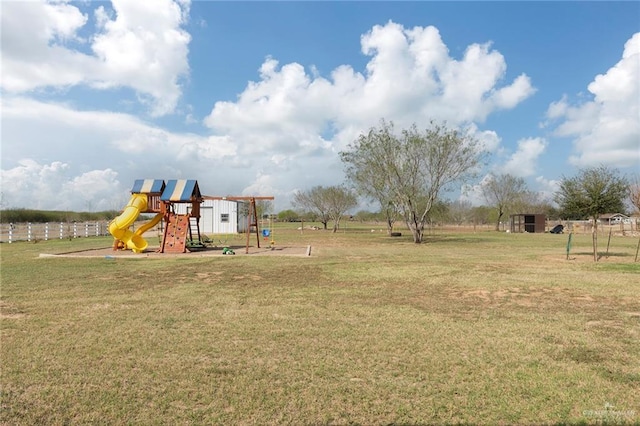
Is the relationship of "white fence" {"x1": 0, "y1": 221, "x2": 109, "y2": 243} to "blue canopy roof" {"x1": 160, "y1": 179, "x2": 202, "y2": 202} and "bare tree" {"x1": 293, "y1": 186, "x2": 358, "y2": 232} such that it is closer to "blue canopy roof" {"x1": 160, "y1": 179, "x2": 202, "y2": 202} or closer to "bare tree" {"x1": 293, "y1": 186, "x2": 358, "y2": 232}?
"blue canopy roof" {"x1": 160, "y1": 179, "x2": 202, "y2": 202}

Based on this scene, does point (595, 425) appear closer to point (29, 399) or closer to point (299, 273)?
point (29, 399)

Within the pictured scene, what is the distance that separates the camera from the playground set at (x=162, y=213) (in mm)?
18766

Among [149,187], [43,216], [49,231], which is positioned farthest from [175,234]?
[43,216]

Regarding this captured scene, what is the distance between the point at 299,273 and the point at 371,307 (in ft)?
16.0

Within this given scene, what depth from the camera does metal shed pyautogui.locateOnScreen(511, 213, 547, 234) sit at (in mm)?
48594

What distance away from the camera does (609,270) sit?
12.5 metres

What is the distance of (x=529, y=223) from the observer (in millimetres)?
49312

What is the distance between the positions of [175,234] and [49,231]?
22.6 meters

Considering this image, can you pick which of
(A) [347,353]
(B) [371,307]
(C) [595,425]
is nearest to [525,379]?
(C) [595,425]

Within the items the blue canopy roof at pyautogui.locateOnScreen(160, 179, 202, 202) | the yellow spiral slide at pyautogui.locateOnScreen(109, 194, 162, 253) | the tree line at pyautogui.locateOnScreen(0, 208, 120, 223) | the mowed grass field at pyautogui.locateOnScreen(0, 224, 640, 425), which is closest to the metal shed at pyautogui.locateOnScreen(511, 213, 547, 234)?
the blue canopy roof at pyautogui.locateOnScreen(160, 179, 202, 202)

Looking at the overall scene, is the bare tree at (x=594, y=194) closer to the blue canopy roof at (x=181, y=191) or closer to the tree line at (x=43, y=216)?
the blue canopy roof at (x=181, y=191)

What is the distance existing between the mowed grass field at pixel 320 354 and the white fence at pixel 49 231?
23053 mm

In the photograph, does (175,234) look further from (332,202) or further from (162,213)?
(332,202)

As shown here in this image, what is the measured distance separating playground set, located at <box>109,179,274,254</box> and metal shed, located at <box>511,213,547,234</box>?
41.2 m
